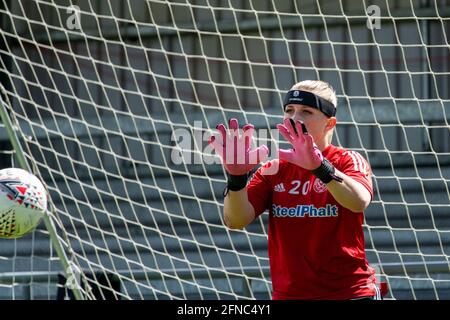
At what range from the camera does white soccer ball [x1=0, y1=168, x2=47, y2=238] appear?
400cm

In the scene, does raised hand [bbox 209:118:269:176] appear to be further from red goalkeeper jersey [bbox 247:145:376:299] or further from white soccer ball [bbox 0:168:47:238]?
white soccer ball [bbox 0:168:47:238]

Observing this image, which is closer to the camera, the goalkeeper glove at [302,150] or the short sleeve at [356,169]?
the goalkeeper glove at [302,150]

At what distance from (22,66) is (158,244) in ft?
6.63

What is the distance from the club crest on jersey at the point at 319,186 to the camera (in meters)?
3.47

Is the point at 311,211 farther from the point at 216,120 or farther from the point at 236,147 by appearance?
the point at 216,120

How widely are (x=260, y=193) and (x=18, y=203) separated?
3.52 feet

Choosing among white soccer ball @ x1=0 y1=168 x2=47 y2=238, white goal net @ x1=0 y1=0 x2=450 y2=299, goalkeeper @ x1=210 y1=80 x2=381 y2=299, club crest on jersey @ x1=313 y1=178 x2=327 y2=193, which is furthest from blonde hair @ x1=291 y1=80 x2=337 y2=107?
white goal net @ x1=0 y1=0 x2=450 y2=299

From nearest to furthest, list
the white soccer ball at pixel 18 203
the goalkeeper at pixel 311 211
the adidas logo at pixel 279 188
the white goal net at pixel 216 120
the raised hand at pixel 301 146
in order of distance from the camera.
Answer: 1. the raised hand at pixel 301 146
2. the goalkeeper at pixel 311 211
3. the adidas logo at pixel 279 188
4. the white soccer ball at pixel 18 203
5. the white goal net at pixel 216 120

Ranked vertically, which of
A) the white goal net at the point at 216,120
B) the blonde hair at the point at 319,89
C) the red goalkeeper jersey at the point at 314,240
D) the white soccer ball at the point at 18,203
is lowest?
the red goalkeeper jersey at the point at 314,240

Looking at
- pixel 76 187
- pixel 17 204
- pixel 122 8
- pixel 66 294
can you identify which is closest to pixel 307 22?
pixel 122 8

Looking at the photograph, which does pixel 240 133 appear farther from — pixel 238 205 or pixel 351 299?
pixel 351 299

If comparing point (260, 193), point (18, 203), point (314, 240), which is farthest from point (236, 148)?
point (18, 203)

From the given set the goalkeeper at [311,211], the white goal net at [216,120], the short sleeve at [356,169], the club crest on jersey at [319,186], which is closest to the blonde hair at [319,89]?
the goalkeeper at [311,211]

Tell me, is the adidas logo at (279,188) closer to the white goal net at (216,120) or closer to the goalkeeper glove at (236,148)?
the goalkeeper glove at (236,148)
